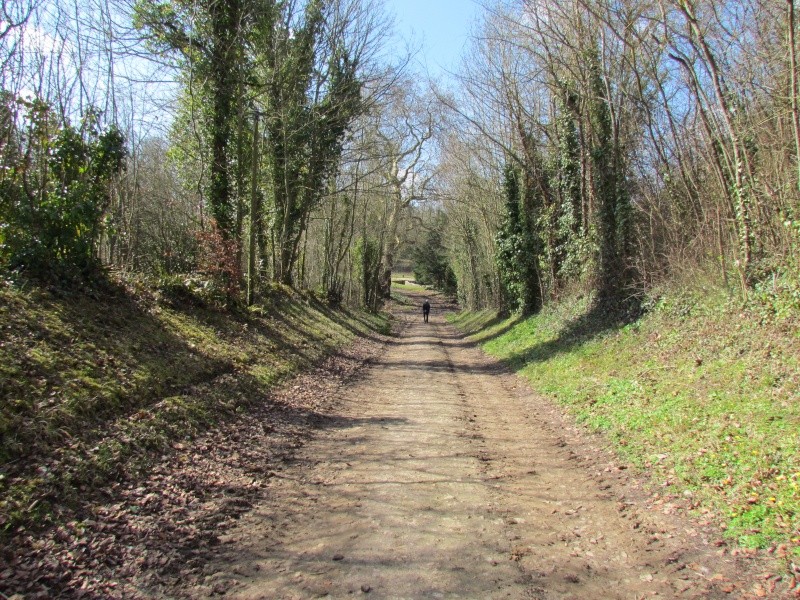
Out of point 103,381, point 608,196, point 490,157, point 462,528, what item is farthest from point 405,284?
point 462,528

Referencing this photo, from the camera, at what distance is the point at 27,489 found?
14.6ft

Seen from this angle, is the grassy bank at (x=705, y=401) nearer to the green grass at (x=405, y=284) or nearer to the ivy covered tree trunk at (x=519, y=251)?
the ivy covered tree trunk at (x=519, y=251)

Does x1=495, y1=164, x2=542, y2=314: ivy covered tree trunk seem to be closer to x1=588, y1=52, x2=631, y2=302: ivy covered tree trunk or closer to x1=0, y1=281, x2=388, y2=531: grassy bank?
x1=588, y1=52, x2=631, y2=302: ivy covered tree trunk

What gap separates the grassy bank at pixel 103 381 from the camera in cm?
488

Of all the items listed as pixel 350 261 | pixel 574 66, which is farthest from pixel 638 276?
pixel 350 261

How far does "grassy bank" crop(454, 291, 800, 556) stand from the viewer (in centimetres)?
503

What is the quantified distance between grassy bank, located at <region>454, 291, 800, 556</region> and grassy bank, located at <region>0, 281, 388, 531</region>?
234 inches

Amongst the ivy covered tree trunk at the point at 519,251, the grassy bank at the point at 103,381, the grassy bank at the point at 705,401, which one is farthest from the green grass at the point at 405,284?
the grassy bank at the point at 103,381

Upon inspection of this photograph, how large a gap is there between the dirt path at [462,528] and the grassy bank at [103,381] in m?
1.63

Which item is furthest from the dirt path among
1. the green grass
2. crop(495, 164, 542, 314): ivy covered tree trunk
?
the green grass

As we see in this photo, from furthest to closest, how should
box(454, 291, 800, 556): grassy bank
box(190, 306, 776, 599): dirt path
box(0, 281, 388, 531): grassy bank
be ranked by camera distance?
box(454, 291, 800, 556): grassy bank, box(0, 281, 388, 531): grassy bank, box(190, 306, 776, 599): dirt path

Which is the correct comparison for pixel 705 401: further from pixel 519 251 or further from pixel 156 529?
pixel 519 251

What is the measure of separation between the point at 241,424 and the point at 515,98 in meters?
17.4

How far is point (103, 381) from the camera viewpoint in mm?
6797
